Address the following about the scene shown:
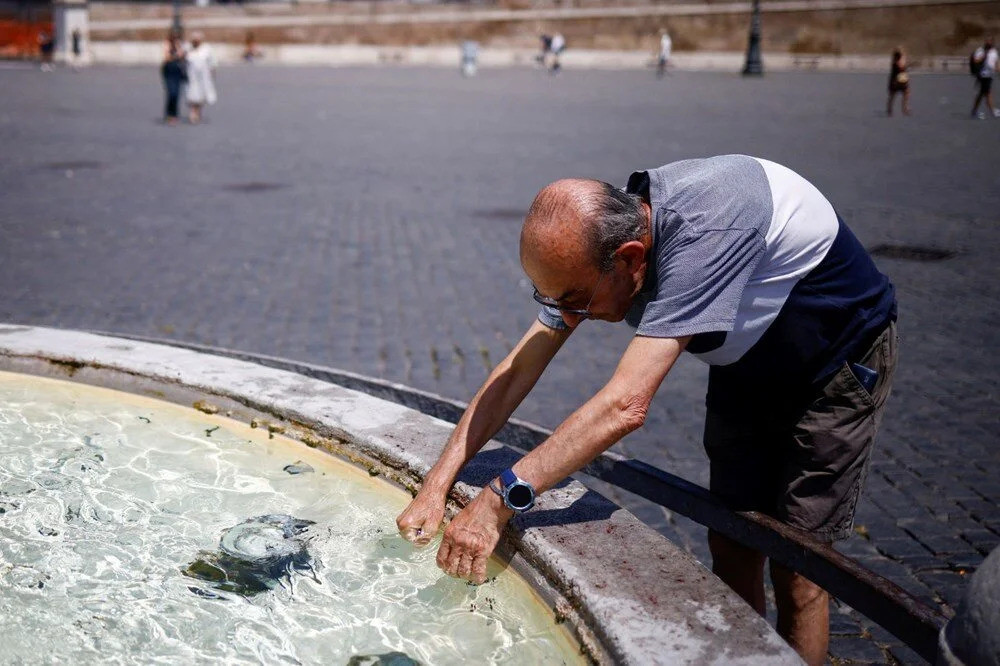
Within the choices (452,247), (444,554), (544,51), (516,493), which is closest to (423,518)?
(444,554)

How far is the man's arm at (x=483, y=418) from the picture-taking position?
8.97 ft

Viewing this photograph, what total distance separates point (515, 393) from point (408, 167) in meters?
10.8

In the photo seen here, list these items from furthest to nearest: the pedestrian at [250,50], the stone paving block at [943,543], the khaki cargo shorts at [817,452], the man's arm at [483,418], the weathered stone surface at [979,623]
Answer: the pedestrian at [250,50]
the stone paving block at [943,543]
the man's arm at [483,418]
the khaki cargo shorts at [817,452]
the weathered stone surface at [979,623]

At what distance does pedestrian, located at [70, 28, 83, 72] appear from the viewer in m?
36.1

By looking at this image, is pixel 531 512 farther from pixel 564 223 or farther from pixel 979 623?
pixel 979 623

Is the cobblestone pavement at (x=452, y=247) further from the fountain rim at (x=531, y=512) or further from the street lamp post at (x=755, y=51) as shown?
the street lamp post at (x=755, y=51)

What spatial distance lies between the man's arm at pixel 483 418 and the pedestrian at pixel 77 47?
36.9m

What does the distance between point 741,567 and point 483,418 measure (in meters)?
0.83

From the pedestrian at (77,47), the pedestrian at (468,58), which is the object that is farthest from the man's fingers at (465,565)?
the pedestrian at (77,47)

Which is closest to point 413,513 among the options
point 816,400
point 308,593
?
point 308,593

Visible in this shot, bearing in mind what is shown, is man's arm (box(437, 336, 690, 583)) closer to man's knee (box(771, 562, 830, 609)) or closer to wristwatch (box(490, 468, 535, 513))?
wristwatch (box(490, 468, 535, 513))

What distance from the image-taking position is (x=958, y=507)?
13.6 ft

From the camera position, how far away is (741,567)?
2922mm

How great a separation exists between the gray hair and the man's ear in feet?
0.05
